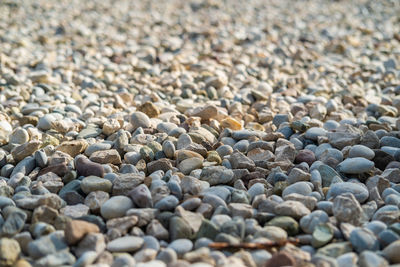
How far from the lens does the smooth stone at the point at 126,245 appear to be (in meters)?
1.45

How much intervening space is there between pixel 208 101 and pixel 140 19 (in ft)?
8.69

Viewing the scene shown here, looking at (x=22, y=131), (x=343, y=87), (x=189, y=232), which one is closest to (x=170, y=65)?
(x=343, y=87)

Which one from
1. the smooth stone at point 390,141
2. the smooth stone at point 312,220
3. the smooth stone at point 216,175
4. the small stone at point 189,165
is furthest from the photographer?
the smooth stone at point 390,141

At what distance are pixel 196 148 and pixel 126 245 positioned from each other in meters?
0.77

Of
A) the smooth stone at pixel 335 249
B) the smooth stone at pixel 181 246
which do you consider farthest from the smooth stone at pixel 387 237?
the smooth stone at pixel 181 246

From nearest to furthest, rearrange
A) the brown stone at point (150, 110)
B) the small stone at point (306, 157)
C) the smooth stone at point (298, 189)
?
the smooth stone at point (298, 189) → the small stone at point (306, 157) → the brown stone at point (150, 110)

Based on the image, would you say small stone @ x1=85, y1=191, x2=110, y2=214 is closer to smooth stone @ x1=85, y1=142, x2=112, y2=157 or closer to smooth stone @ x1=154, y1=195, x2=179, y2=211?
smooth stone @ x1=154, y1=195, x2=179, y2=211

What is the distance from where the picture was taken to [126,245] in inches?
57.2

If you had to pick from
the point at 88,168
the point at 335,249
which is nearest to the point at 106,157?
the point at 88,168

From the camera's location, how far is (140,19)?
5.27 meters

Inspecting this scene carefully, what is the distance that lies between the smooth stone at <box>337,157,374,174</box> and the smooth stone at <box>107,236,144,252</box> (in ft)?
3.20

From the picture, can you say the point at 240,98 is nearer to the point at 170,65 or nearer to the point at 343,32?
the point at 170,65

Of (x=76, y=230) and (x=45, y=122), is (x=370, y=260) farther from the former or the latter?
(x=45, y=122)

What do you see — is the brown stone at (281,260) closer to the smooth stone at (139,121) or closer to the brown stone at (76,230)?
the brown stone at (76,230)
